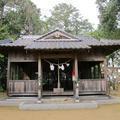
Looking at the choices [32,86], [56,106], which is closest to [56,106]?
[56,106]

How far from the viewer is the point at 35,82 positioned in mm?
13625

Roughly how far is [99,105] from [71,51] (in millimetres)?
3459

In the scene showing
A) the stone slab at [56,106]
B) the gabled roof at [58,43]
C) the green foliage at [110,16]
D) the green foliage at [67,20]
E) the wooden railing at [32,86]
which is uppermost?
the green foliage at [67,20]

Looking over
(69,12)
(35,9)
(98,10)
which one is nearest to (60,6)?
(69,12)

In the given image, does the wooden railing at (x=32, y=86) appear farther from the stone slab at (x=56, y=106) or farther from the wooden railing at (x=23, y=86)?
the stone slab at (x=56, y=106)

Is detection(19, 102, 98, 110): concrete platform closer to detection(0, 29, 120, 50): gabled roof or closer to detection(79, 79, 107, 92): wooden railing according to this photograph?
detection(79, 79, 107, 92): wooden railing

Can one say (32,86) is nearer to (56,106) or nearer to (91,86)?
(56,106)

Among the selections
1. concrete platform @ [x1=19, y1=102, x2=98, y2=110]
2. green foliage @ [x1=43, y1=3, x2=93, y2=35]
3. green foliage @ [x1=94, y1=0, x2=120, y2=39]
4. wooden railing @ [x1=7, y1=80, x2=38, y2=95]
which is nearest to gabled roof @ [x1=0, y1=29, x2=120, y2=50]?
wooden railing @ [x1=7, y1=80, x2=38, y2=95]

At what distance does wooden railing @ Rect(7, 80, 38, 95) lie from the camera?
1363 centimetres

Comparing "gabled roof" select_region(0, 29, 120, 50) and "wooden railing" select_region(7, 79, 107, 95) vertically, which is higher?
"gabled roof" select_region(0, 29, 120, 50)

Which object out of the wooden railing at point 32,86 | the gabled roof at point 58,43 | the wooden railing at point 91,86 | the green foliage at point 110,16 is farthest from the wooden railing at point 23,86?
the green foliage at point 110,16

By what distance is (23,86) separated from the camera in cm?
1366

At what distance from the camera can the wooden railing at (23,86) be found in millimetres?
13633

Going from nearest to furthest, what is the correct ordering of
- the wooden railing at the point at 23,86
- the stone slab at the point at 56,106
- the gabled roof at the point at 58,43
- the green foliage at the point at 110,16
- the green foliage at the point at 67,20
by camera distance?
the stone slab at the point at 56,106 < the gabled roof at the point at 58,43 < the wooden railing at the point at 23,86 < the green foliage at the point at 110,16 < the green foliage at the point at 67,20
